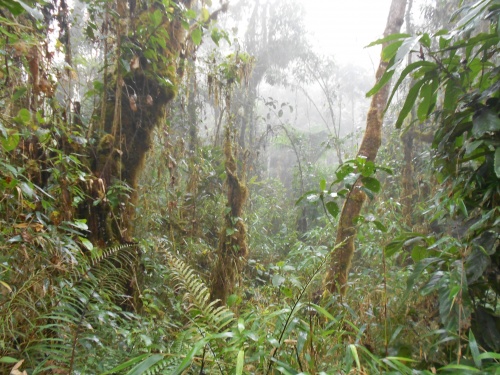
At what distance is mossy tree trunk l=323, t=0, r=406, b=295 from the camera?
326 centimetres

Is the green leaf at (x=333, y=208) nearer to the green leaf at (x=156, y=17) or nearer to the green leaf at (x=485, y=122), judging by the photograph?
the green leaf at (x=485, y=122)

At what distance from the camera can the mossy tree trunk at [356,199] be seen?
326 centimetres

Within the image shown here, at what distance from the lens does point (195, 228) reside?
14.8ft

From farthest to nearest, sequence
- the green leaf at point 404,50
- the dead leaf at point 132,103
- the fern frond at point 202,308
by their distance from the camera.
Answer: the dead leaf at point 132,103 < the fern frond at point 202,308 < the green leaf at point 404,50

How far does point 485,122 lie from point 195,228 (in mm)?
3672

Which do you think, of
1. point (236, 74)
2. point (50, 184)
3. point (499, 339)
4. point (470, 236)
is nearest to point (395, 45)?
point (470, 236)

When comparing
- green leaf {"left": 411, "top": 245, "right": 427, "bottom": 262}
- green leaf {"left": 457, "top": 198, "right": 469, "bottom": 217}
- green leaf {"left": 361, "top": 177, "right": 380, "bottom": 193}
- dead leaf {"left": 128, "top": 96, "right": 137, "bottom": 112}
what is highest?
dead leaf {"left": 128, "top": 96, "right": 137, "bottom": 112}

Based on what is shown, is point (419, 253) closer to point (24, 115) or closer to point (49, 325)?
point (49, 325)

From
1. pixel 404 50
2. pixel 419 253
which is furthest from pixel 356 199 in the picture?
pixel 404 50

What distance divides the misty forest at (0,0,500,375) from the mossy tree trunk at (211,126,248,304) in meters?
0.02

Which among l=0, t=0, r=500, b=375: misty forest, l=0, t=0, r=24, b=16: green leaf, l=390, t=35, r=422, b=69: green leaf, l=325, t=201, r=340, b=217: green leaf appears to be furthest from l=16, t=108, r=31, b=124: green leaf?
l=390, t=35, r=422, b=69: green leaf

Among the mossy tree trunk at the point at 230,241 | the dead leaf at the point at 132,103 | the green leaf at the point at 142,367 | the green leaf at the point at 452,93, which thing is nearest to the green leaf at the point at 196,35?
the dead leaf at the point at 132,103

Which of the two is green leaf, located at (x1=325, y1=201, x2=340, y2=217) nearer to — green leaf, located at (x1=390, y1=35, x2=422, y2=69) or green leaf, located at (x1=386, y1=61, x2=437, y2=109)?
green leaf, located at (x1=386, y1=61, x2=437, y2=109)

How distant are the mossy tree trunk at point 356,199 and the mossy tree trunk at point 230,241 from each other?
0.90 m
